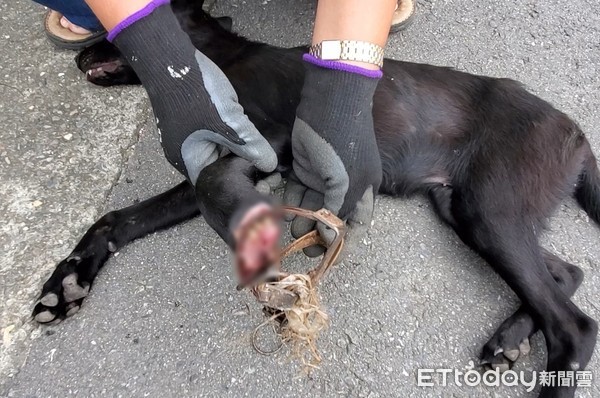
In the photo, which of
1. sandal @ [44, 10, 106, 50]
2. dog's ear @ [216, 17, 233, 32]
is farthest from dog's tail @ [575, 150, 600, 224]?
sandal @ [44, 10, 106, 50]

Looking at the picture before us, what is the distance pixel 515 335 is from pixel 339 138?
87cm

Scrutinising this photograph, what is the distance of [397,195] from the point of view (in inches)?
88.8

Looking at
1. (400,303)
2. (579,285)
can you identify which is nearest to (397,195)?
(400,303)

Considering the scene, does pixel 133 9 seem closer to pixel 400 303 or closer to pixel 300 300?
pixel 300 300

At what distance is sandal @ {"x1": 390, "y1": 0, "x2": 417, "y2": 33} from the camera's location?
2703 mm

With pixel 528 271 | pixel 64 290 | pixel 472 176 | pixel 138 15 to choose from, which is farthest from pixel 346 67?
pixel 64 290

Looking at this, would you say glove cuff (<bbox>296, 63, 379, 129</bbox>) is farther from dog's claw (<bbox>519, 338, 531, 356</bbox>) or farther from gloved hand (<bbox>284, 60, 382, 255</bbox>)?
dog's claw (<bbox>519, 338, 531, 356</bbox>)

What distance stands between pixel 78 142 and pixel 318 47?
118 centimetres

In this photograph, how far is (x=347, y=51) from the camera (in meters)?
1.61

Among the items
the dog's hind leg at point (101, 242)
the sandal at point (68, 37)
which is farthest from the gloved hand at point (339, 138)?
the sandal at point (68, 37)

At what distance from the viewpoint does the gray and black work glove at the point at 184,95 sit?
Result: 1.59m

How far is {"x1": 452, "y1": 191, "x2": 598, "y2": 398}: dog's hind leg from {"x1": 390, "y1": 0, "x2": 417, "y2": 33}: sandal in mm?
944

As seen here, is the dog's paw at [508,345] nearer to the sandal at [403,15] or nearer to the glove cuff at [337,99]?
the glove cuff at [337,99]

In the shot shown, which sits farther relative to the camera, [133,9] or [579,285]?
[579,285]
